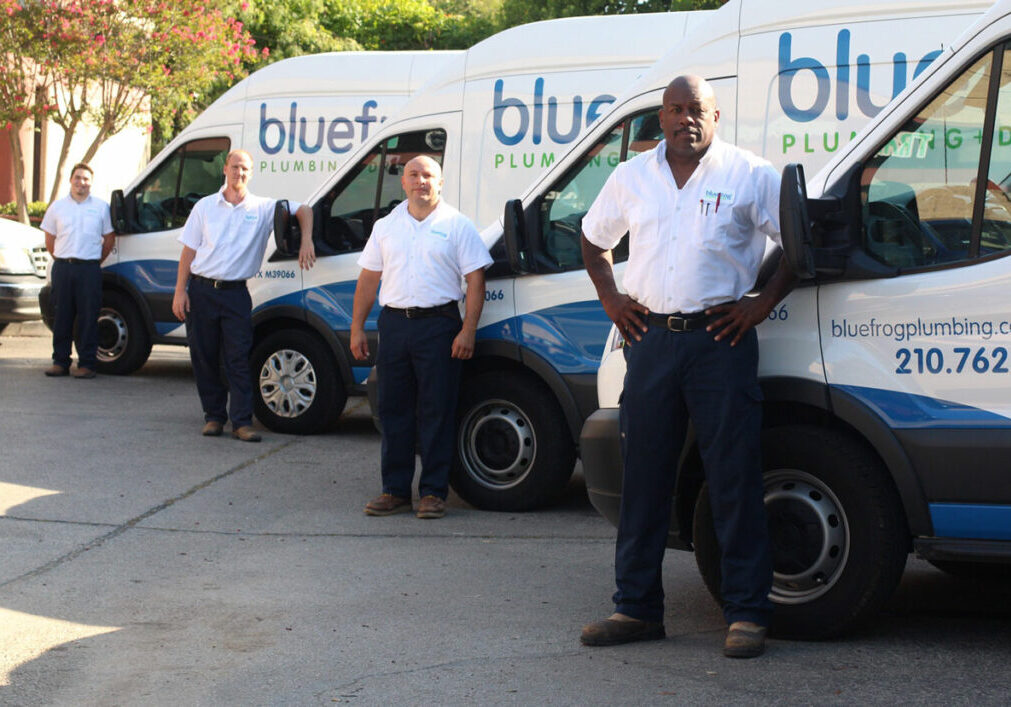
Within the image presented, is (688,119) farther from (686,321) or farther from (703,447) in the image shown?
(703,447)

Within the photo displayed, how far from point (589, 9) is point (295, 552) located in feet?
90.1

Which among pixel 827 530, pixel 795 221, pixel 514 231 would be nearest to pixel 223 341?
pixel 514 231

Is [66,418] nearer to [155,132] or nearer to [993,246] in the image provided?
[993,246]

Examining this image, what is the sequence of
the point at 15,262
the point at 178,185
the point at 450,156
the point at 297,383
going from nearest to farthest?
the point at 450,156
the point at 297,383
the point at 178,185
the point at 15,262

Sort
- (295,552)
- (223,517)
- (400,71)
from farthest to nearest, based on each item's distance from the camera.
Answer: (400,71) < (223,517) < (295,552)

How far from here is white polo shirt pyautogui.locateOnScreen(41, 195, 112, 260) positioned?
41.4 ft

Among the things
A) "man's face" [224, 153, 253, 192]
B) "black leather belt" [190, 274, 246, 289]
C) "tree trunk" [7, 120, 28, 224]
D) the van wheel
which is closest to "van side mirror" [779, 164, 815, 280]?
"black leather belt" [190, 274, 246, 289]

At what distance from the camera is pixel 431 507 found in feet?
25.0

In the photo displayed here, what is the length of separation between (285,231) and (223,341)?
825 millimetres

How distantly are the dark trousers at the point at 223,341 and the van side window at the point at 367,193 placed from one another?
2.28 ft

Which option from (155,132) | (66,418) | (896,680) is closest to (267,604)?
(896,680)

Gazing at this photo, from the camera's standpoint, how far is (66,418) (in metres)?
10.6

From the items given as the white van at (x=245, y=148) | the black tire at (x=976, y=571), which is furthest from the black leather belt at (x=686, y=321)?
the white van at (x=245, y=148)

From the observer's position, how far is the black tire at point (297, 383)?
10148 mm
